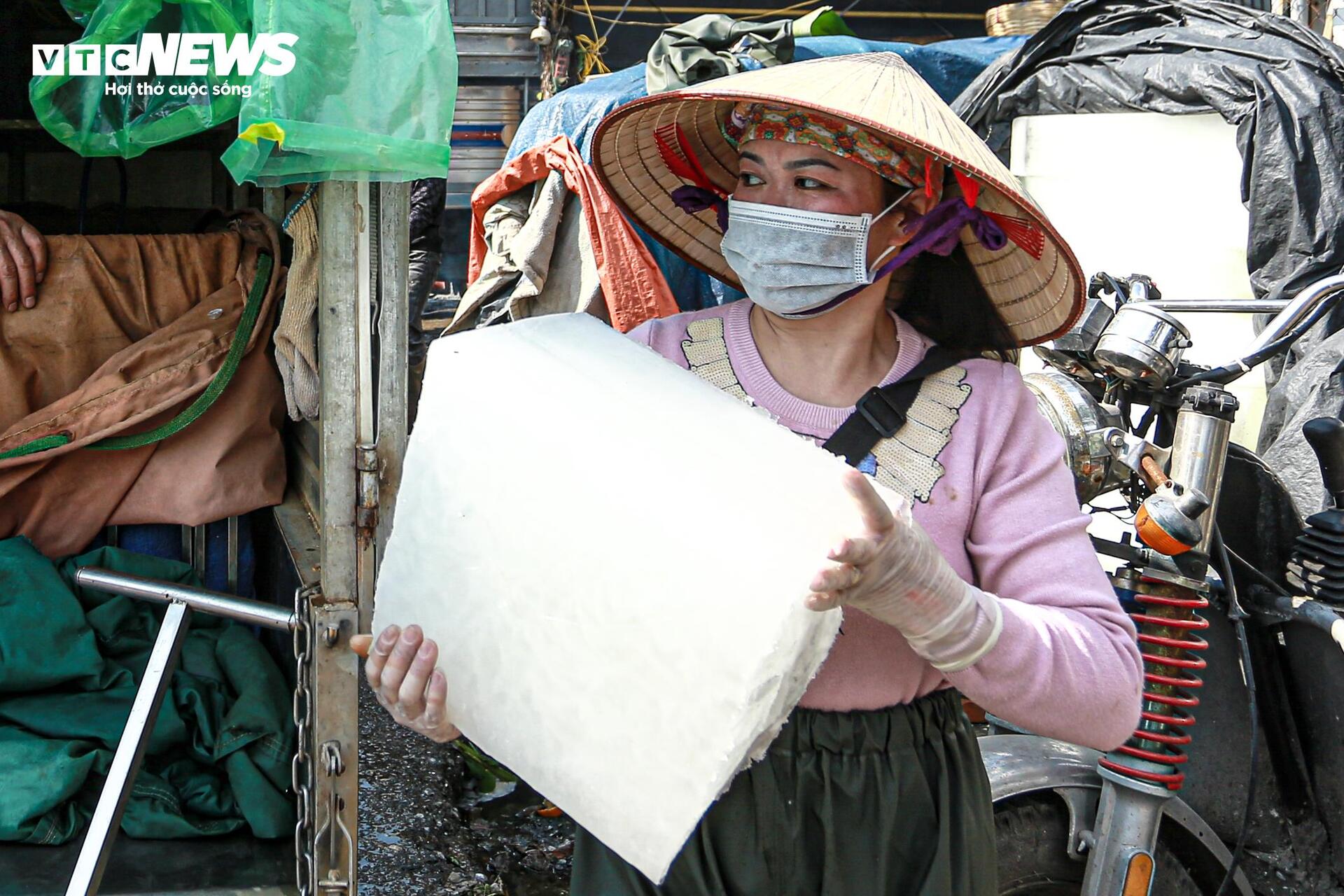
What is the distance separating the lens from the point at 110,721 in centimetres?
243

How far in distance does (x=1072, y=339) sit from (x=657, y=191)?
871 mm

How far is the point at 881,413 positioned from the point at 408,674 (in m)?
0.65

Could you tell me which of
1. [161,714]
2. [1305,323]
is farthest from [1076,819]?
[161,714]

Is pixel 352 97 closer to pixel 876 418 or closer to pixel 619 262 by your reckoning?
pixel 876 418

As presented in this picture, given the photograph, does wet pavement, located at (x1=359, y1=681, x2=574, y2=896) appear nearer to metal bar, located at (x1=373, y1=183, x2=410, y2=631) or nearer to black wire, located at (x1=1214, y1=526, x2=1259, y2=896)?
metal bar, located at (x1=373, y1=183, x2=410, y2=631)

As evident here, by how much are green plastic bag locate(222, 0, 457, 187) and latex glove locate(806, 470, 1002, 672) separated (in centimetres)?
113

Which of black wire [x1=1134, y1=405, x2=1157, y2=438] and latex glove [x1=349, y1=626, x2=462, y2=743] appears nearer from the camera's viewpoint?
latex glove [x1=349, y1=626, x2=462, y2=743]

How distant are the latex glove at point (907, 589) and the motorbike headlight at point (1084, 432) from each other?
100cm

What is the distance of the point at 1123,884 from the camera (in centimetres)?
207

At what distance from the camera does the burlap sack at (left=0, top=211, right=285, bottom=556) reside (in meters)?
2.58

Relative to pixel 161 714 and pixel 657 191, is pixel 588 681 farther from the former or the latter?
pixel 161 714

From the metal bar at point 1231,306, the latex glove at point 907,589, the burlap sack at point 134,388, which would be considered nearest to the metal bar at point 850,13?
the burlap sack at point 134,388

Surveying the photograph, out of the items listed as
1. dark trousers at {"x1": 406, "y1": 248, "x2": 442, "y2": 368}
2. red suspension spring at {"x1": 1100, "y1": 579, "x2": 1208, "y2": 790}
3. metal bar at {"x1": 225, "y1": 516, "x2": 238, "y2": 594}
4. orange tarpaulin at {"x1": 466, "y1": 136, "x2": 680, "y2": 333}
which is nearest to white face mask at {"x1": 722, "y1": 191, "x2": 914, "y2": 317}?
red suspension spring at {"x1": 1100, "y1": 579, "x2": 1208, "y2": 790}

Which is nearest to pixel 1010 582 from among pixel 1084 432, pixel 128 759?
pixel 1084 432
